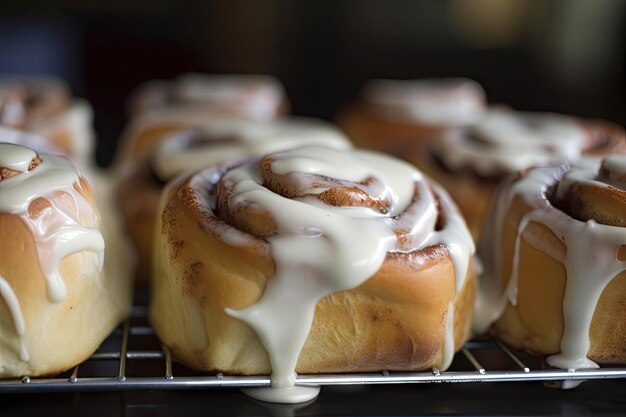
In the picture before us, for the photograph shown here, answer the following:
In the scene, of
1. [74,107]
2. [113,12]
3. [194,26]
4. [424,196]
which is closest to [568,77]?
[194,26]

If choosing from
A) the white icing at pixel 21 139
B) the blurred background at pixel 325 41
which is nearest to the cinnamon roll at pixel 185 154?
the white icing at pixel 21 139

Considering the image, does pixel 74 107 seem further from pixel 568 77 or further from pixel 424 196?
pixel 568 77

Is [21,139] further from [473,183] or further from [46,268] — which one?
[473,183]

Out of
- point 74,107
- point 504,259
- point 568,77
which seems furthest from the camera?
point 568,77

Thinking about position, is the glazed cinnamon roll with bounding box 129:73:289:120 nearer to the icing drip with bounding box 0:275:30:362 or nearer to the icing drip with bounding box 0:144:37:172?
the icing drip with bounding box 0:144:37:172

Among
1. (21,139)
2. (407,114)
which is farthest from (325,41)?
(21,139)

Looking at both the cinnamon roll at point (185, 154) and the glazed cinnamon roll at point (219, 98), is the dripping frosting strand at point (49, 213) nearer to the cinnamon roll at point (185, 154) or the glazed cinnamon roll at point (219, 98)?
the cinnamon roll at point (185, 154)
